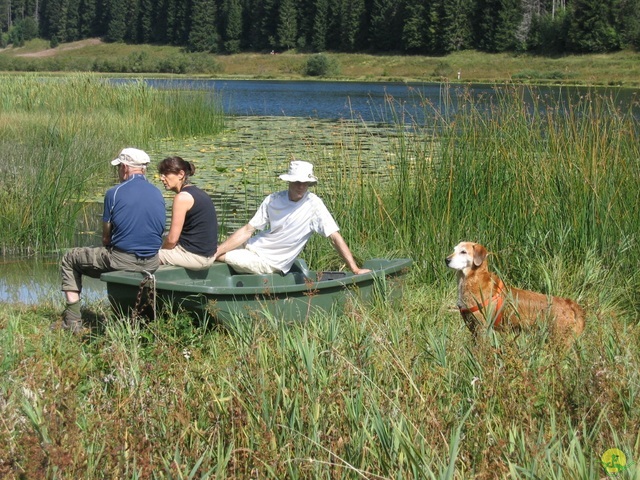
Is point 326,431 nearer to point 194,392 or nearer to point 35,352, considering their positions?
point 194,392

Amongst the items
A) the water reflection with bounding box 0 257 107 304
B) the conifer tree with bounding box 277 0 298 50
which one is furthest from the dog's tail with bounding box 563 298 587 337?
the conifer tree with bounding box 277 0 298 50

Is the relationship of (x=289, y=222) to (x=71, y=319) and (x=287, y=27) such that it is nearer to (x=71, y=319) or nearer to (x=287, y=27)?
(x=71, y=319)

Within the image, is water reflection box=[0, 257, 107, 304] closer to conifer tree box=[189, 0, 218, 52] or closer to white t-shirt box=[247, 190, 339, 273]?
white t-shirt box=[247, 190, 339, 273]

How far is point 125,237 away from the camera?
5.99 m

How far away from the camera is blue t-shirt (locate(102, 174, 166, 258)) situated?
5973mm

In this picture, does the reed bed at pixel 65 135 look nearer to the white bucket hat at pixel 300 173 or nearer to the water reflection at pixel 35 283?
the water reflection at pixel 35 283

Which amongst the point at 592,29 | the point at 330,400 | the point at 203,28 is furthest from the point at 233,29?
the point at 330,400

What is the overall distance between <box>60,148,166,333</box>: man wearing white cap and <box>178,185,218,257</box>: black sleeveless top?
0.22 m

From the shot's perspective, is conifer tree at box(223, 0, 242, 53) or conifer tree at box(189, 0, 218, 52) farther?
conifer tree at box(189, 0, 218, 52)

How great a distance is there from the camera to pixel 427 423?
3.30 metres

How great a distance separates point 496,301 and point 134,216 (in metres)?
2.38

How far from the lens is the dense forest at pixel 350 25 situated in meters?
56.0

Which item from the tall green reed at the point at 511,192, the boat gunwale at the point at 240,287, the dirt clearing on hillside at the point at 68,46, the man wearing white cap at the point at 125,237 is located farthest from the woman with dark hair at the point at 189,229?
the dirt clearing on hillside at the point at 68,46

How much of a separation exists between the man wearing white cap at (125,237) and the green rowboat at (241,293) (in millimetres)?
215
